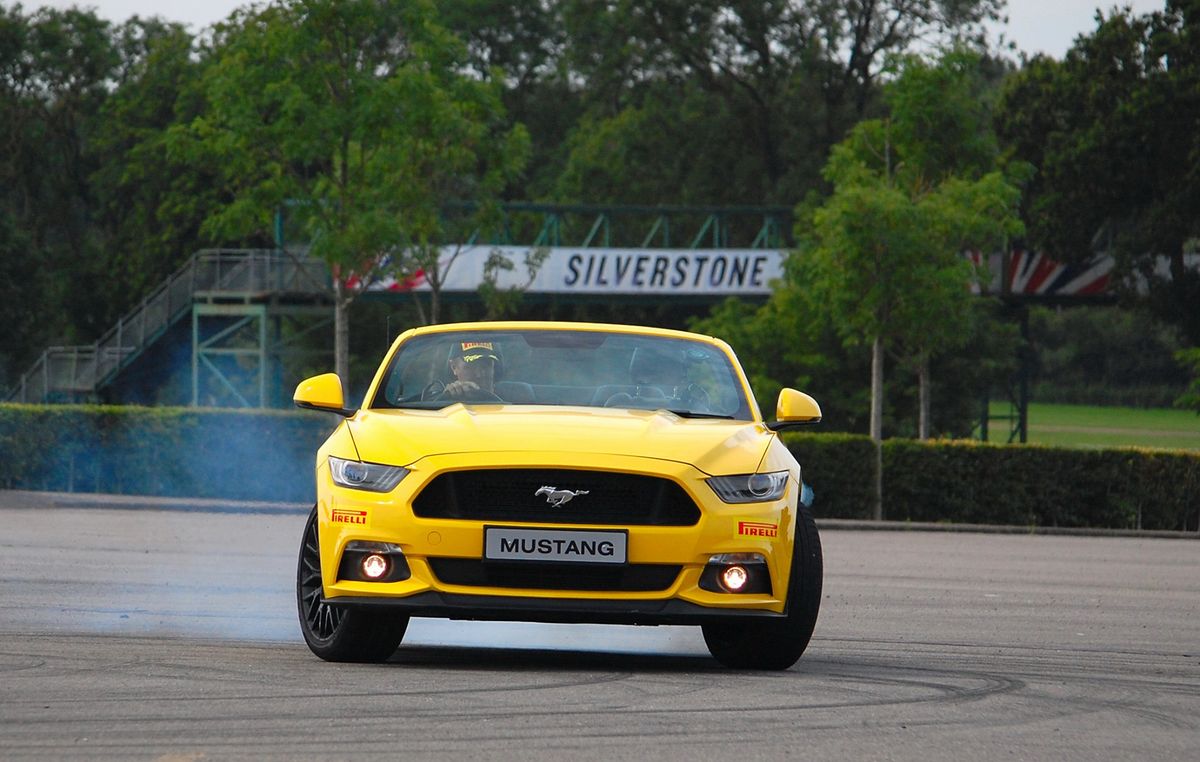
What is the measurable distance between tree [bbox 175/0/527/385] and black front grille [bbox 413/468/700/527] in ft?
90.1

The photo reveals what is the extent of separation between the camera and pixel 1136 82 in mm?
50750

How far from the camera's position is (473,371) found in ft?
32.0

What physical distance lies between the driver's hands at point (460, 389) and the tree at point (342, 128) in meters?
26.2

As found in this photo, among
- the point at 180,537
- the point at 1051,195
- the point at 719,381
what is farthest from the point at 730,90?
the point at 719,381

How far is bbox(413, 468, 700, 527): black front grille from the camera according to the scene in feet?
27.5

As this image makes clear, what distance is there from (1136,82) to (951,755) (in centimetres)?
4654

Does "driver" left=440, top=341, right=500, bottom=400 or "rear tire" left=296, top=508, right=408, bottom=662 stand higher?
"driver" left=440, top=341, right=500, bottom=400

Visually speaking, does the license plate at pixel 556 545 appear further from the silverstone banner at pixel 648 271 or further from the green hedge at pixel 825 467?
the silverstone banner at pixel 648 271

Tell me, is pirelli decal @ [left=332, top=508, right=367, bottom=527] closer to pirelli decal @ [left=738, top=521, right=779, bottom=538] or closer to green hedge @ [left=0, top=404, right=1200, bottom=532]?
pirelli decal @ [left=738, top=521, right=779, bottom=538]

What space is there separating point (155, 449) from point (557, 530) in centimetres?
2188

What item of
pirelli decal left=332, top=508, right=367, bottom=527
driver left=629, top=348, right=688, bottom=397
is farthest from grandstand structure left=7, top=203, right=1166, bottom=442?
pirelli decal left=332, top=508, right=367, bottom=527

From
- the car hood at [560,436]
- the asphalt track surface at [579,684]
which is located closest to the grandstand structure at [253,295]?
the asphalt track surface at [579,684]

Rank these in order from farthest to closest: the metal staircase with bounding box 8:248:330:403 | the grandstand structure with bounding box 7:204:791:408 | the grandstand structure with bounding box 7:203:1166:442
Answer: the grandstand structure with bounding box 7:203:1166:442
the grandstand structure with bounding box 7:204:791:408
the metal staircase with bounding box 8:248:330:403

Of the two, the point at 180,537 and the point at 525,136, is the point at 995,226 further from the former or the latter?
the point at 180,537
